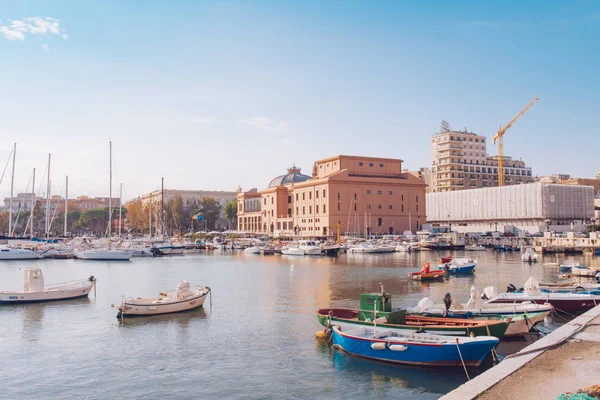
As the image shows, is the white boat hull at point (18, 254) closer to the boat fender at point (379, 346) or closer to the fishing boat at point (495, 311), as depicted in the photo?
the fishing boat at point (495, 311)

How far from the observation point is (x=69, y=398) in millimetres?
17281

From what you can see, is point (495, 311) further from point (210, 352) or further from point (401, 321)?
point (210, 352)

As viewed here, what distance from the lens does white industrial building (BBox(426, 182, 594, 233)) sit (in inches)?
4286

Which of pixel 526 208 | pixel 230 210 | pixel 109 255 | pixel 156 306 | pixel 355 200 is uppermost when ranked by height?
pixel 230 210

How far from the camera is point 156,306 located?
30.1m

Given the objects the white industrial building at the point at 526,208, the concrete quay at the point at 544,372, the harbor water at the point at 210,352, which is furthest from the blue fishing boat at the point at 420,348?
the white industrial building at the point at 526,208

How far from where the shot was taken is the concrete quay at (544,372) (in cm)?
1242

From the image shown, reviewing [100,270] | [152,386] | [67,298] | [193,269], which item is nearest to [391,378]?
[152,386]

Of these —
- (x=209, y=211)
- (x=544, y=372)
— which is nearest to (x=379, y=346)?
(x=544, y=372)

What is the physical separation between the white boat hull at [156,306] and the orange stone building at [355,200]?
7278 cm

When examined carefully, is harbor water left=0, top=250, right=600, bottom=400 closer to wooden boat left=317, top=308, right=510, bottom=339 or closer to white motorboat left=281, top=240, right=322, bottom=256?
wooden boat left=317, top=308, right=510, bottom=339

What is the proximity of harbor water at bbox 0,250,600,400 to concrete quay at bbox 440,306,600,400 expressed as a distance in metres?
2.87

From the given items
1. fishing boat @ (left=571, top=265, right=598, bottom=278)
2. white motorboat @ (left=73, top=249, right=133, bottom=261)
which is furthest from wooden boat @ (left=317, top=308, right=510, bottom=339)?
white motorboat @ (left=73, top=249, right=133, bottom=261)

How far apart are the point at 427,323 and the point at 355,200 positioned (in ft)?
290
